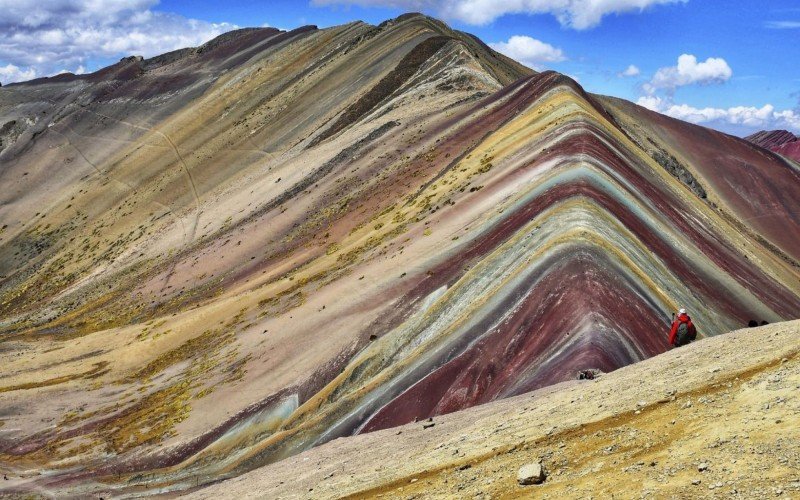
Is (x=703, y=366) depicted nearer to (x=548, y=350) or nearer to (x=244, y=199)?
(x=548, y=350)

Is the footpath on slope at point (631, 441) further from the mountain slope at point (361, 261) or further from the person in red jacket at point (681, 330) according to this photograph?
the mountain slope at point (361, 261)

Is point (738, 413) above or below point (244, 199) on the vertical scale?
below

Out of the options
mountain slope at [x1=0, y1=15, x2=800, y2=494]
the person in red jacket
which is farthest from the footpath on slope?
mountain slope at [x1=0, y1=15, x2=800, y2=494]

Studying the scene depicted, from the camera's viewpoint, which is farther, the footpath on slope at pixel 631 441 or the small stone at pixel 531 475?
the small stone at pixel 531 475

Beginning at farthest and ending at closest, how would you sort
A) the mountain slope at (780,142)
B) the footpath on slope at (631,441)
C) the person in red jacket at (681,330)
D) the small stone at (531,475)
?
the mountain slope at (780,142)
the person in red jacket at (681,330)
the small stone at (531,475)
the footpath on slope at (631,441)

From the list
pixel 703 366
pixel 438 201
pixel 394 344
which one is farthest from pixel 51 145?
pixel 703 366

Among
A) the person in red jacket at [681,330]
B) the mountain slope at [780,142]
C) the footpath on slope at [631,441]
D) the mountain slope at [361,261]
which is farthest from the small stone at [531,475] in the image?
the mountain slope at [780,142]
